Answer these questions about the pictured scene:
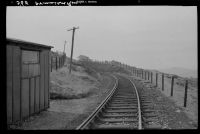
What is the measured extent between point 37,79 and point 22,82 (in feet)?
5.39

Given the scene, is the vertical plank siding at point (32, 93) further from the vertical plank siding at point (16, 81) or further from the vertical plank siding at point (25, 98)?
the vertical plank siding at point (16, 81)

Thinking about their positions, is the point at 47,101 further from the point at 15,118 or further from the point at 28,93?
the point at 15,118

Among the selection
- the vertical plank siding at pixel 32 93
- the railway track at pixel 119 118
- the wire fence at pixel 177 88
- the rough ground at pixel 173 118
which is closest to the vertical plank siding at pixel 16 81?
the vertical plank siding at pixel 32 93

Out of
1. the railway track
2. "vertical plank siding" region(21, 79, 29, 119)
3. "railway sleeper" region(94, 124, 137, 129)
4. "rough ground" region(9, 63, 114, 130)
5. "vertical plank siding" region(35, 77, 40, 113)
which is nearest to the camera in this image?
"railway sleeper" region(94, 124, 137, 129)

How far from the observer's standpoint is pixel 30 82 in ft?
39.8

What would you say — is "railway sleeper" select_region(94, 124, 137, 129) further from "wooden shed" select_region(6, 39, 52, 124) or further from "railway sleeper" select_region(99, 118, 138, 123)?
"wooden shed" select_region(6, 39, 52, 124)

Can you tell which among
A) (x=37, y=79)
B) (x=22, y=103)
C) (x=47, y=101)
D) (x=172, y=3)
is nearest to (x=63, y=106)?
(x=47, y=101)

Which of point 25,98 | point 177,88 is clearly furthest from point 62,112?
point 177,88

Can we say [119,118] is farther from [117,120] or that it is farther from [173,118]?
[173,118]

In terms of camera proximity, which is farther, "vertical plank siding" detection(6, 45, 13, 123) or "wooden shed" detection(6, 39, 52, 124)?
"wooden shed" detection(6, 39, 52, 124)

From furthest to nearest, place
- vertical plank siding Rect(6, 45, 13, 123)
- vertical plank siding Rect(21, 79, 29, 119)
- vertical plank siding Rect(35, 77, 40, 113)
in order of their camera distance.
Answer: vertical plank siding Rect(35, 77, 40, 113) < vertical plank siding Rect(21, 79, 29, 119) < vertical plank siding Rect(6, 45, 13, 123)

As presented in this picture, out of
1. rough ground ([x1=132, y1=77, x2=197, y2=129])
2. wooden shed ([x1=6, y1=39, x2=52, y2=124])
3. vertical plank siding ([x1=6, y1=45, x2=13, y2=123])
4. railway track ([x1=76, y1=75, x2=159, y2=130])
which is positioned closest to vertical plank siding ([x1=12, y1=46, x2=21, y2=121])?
wooden shed ([x1=6, y1=39, x2=52, y2=124])

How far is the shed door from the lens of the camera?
37.7 feet

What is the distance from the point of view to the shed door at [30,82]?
37.7 ft
